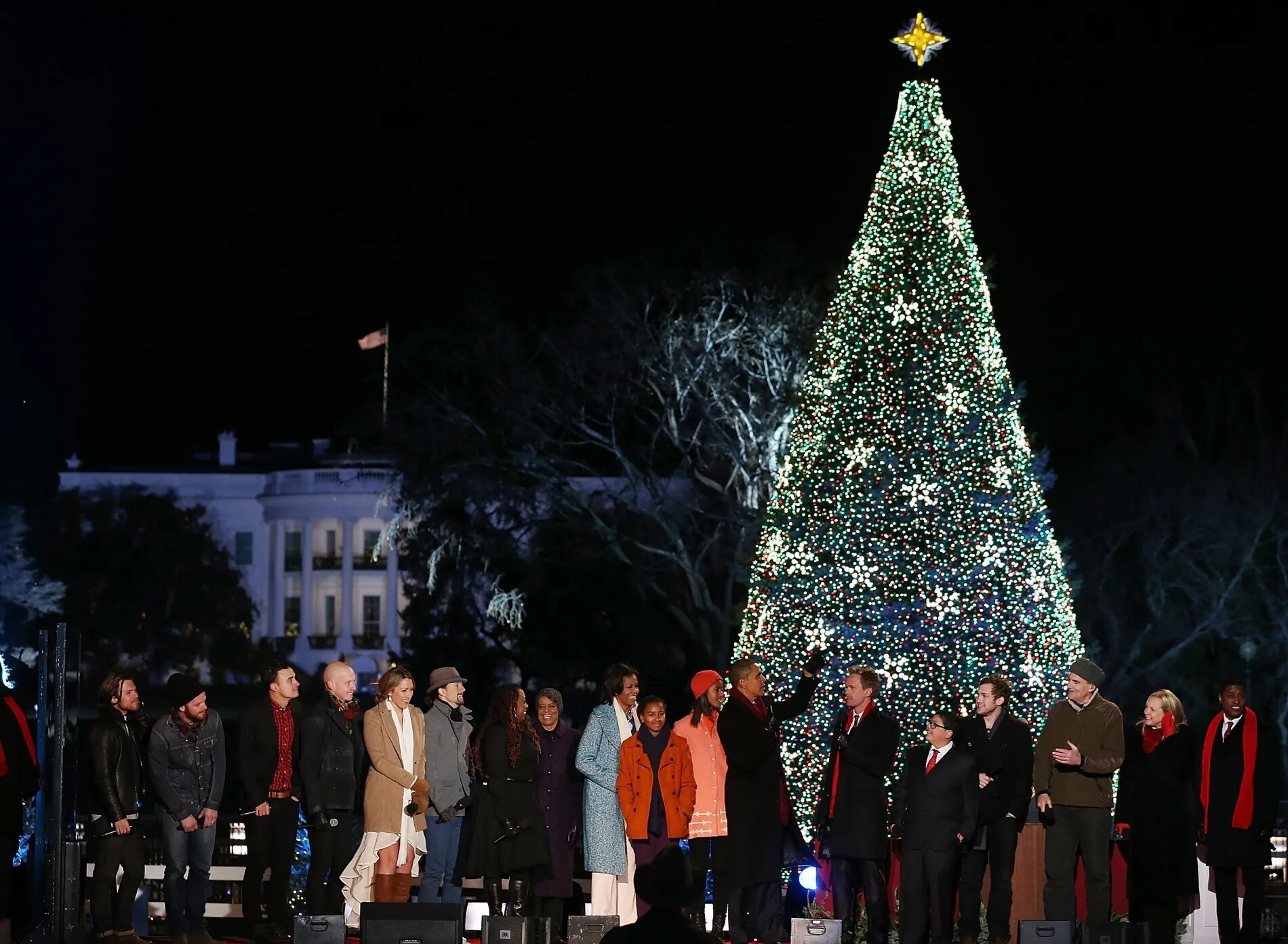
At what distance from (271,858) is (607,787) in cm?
236

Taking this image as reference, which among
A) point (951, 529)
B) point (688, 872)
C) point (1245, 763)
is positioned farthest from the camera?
point (951, 529)

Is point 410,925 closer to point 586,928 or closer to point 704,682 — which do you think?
point 586,928

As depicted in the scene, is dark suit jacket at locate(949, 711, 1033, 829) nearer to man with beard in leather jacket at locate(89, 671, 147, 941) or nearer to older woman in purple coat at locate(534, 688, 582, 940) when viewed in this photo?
older woman in purple coat at locate(534, 688, 582, 940)

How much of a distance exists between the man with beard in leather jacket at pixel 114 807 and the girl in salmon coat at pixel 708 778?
11.9 ft

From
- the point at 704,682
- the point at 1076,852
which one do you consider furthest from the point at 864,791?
the point at 1076,852

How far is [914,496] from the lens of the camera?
70.8ft

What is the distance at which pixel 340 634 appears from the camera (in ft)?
326

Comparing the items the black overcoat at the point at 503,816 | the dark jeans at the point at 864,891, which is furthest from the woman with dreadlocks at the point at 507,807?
the dark jeans at the point at 864,891

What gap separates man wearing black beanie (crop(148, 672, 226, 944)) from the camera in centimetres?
1329

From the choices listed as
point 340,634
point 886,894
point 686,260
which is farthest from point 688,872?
point 340,634

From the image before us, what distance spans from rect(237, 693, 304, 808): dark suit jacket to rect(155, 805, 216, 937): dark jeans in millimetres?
398

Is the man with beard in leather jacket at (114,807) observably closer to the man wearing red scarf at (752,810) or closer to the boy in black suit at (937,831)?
the man wearing red scarf at (752,810)

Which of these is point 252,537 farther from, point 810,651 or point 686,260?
point 810,651

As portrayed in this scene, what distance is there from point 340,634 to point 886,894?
8759cm
